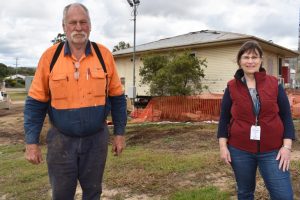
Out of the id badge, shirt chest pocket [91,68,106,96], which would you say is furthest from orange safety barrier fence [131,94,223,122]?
shirt chest pocket [91,68,106,96]

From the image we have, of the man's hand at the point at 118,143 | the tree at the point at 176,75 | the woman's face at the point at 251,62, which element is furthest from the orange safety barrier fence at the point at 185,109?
the woman's face at the point at 251,62

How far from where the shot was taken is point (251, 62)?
128 inches

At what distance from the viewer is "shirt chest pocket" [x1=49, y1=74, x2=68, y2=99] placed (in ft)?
10.3

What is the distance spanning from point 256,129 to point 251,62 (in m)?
0.56

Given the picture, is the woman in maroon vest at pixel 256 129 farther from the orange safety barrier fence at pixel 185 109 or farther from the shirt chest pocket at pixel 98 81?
the orange safety barrier fence at pixel 185 109

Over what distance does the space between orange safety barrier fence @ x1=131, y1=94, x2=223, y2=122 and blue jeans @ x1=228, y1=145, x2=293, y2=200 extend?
11392 mm

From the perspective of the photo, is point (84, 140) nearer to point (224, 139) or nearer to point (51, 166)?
point (51, 166)

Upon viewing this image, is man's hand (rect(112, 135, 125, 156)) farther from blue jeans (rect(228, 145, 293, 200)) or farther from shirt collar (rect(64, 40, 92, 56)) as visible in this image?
blue jeans (rect(228, 145, 293, 200))

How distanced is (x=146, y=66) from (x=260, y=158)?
603 inches

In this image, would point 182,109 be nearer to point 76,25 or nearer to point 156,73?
point 156,73

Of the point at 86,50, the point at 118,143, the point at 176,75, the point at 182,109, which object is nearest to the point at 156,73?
the point at 176,75

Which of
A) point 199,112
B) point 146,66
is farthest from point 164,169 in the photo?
point 146,66

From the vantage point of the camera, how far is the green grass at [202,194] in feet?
15.6

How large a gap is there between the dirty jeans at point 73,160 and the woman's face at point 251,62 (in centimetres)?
132
